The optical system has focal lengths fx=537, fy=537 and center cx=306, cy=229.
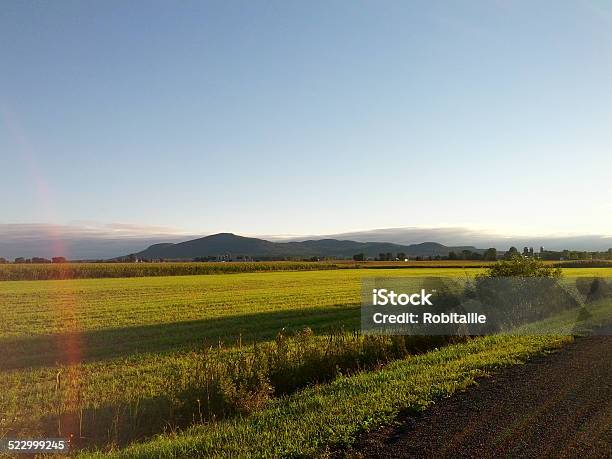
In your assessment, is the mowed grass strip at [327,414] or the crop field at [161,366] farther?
the crop field at [161,366]

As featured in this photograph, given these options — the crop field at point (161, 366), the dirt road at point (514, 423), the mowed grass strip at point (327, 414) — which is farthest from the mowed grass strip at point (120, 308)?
the dirt road at point (514, 423)

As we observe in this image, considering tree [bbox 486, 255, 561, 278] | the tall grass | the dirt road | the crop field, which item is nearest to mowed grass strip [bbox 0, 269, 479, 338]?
the crop field

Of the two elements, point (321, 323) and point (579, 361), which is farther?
point (321, 323)

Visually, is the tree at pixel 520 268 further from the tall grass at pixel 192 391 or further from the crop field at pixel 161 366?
the tall grass at pixel 192 391

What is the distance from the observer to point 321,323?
2598cm

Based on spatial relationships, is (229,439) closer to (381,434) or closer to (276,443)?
(276,443)

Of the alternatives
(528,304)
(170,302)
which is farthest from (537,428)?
(170,302)

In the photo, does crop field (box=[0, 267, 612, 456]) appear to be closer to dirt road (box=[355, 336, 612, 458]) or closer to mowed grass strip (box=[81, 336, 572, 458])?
mowed grass strip (box=[81, 336, 572, 458])

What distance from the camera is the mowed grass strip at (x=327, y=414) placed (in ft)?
23.4

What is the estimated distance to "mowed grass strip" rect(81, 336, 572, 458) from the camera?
7.13 m

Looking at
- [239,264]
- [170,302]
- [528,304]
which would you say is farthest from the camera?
[239,264]

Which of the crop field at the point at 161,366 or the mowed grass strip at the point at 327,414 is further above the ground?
the mowed grass strip at the point at 327,414

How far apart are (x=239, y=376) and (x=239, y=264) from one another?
332 feet

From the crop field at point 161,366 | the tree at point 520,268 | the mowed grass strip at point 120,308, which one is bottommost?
the mowed grass strip at point 120,308
